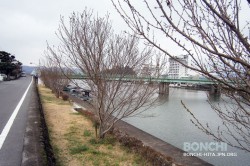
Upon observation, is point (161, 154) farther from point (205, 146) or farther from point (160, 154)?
point (205, 146)

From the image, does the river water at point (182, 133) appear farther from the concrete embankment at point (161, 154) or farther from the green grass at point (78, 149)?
the green grass at point (78, 149)

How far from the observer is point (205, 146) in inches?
515

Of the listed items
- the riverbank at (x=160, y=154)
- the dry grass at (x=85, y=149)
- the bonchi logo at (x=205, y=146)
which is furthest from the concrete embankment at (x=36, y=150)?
the bonchi logo at (x=205, y=146)

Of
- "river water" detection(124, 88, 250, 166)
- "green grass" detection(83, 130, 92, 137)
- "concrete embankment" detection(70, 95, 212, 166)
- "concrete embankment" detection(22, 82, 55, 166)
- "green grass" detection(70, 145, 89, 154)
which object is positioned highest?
"concrete embankment" detection(22, 82, 55, 166)

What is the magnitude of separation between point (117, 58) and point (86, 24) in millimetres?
1447

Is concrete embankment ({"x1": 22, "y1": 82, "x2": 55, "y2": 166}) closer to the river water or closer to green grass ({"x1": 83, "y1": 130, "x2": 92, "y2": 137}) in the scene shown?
green grass ({"x1": 83, "y1": 130, "x2": 92, "y2": 137})

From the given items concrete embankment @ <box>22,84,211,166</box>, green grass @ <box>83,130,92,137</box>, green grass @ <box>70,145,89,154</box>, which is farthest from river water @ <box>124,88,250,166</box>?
green grass @ <box>70,145,89,154</box>

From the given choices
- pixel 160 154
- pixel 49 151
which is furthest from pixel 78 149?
pixel 160 154

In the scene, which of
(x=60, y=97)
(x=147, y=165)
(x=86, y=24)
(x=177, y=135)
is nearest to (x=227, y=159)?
(x=177, y=135)

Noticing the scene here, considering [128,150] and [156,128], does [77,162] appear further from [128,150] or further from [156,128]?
[156,128]

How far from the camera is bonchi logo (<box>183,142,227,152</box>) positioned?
12.4m

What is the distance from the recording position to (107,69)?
8617 mm

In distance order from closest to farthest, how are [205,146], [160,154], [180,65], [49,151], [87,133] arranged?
[180,65]
[49,151]
[160,154]
[87,133]
[205,146]

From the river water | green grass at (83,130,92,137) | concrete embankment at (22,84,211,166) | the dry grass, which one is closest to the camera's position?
concrete embankment at (22,84,211,166)
